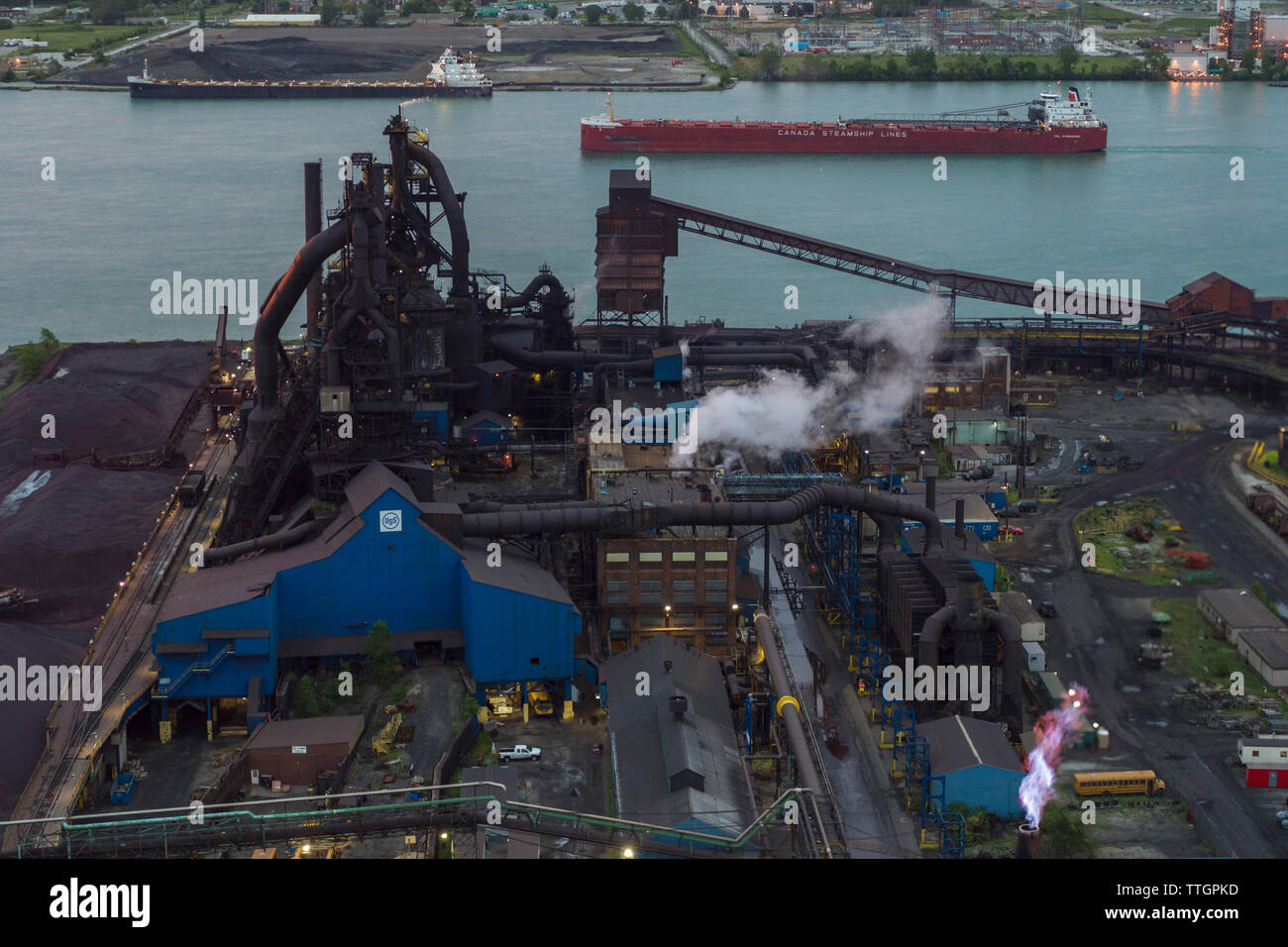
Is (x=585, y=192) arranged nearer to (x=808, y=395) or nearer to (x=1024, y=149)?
(x=1024, y=149)

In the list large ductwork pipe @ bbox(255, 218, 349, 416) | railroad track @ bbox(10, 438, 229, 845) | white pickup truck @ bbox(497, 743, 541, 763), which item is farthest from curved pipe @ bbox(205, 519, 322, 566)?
white pickup truck @ bbox(497, 743, 541, 763)

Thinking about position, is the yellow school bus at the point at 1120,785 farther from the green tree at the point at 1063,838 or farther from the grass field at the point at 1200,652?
the grass field at the point at 1200,652

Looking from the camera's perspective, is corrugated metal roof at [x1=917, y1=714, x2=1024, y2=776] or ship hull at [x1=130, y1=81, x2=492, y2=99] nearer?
corrugated metal roof at [x1=917, y1=714, x2=1024, y2=776]

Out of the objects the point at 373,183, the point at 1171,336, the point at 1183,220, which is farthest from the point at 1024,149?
the point at 373,183

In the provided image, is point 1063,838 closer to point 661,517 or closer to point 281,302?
point 661,517

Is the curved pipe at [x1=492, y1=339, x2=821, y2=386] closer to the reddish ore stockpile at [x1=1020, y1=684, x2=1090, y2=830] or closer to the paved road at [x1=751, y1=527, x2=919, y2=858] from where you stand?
the paved road at [x1=751, y1=527, x2=919, y2=858]

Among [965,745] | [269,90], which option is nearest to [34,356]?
[965,745]
